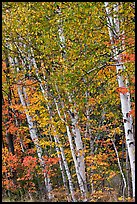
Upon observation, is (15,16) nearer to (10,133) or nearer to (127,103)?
(127,103)

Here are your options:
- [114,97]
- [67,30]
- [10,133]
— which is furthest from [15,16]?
[10,133]

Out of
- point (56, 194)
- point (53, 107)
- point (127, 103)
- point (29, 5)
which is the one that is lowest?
point (56, 194)

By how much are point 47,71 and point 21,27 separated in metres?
1.44

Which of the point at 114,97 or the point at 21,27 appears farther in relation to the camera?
the point at 114,97

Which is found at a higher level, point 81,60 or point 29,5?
point 29,5

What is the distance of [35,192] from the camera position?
1270cm

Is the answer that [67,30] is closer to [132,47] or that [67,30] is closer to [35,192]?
[132,47]

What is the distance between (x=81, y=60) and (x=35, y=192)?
7630 millimetres

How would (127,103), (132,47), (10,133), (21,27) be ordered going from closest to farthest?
(132,47) → (127,103) → (21,27) → (10,133)

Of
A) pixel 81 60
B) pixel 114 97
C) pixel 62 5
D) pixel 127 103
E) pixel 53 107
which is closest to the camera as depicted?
pixel 127 103

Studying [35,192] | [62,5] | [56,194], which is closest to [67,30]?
[62,5]

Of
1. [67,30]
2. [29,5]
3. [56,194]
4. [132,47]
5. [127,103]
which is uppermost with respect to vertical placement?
[29,5]

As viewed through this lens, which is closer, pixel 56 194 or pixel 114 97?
pixel 114 97

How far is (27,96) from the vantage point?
1205 cm
